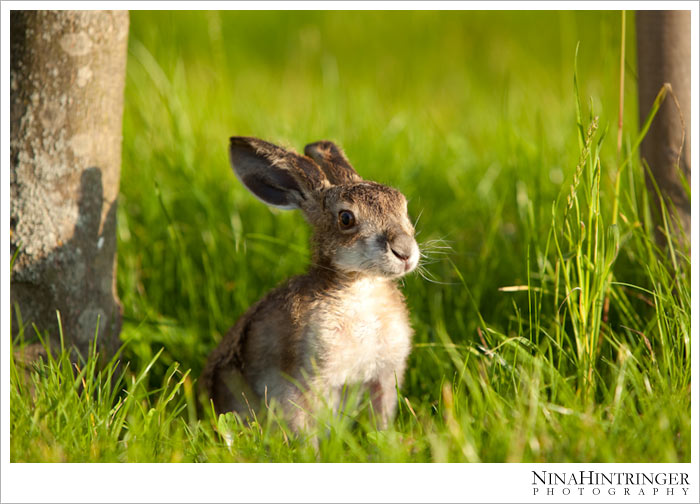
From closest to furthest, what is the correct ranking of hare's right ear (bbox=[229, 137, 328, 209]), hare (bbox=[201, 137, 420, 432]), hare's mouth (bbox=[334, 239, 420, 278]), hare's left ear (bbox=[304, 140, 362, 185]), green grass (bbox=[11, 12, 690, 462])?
green grass (bbox=[11, 12, 690, 462]) < hare's mouth (bbox=[334, 239, 420, 278]) < hare (bbox=[201, 137, 420, 432]) < hare's right ear (bbox=[229, 137, 328, 209]) < hare's left ear (bbox=[304, 140, 362, 185])

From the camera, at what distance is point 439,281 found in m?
4.58

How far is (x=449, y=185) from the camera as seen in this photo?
5.38 meters

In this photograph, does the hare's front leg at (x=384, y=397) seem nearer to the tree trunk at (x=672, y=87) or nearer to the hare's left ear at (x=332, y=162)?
the hare's left ear at (x=332, y=162)

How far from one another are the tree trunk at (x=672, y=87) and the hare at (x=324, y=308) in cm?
140

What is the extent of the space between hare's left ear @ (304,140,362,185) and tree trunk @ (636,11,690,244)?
61.5 inches

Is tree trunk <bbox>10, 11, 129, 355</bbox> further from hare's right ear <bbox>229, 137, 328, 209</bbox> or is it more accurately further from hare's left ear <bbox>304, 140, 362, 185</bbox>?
hare's left ear <bbox>304, 140, 362, 185</bbox>

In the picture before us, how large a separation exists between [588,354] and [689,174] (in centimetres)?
121

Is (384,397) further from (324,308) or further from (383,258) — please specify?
(383,258)

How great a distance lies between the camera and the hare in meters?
3.59

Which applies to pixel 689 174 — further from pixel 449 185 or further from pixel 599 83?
pixel 599 83

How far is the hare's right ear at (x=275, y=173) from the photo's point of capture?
3.86 meters

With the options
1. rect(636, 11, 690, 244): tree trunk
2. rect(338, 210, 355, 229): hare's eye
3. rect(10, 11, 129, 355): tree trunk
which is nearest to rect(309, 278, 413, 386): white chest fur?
rect(338, 210, 355, 229): hare's eye

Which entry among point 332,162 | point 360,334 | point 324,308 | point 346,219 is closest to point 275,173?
point 332,162

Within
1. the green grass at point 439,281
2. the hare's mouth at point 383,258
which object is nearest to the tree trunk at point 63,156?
the green grass at point 439,281
